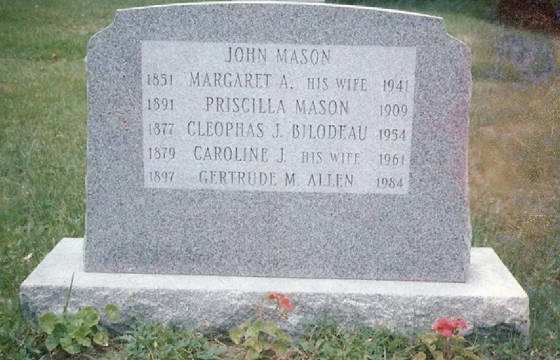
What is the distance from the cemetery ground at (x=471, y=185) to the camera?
3338mm

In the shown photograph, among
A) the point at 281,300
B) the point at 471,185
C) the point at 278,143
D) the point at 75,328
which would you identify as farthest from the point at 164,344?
the point at 471,185

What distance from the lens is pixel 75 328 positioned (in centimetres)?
327

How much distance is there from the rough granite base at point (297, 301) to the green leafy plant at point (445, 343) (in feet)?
0.48

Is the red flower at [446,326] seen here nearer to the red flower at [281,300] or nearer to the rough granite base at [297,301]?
the rough granite base at [297,301]

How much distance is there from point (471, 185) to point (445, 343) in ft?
8.66

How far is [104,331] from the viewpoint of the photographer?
3.36 metres

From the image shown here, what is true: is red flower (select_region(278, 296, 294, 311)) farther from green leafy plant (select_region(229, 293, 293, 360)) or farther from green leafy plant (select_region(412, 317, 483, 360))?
green leafy plant (select_region(412, 317, 483, 360))

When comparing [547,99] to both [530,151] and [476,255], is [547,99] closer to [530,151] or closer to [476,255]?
[530,151]

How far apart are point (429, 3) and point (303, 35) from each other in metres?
13.3

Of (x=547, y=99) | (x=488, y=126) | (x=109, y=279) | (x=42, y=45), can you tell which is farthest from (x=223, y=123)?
(x=42, y=45)

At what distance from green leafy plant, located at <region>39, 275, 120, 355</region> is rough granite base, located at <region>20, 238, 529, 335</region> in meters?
0.10

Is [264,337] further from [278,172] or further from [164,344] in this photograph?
[278,172]

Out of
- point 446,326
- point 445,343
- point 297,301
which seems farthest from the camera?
point 297,301

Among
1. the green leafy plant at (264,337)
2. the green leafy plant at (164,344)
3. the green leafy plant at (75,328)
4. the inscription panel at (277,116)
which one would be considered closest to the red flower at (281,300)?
the green leafy plant at (264,337)
